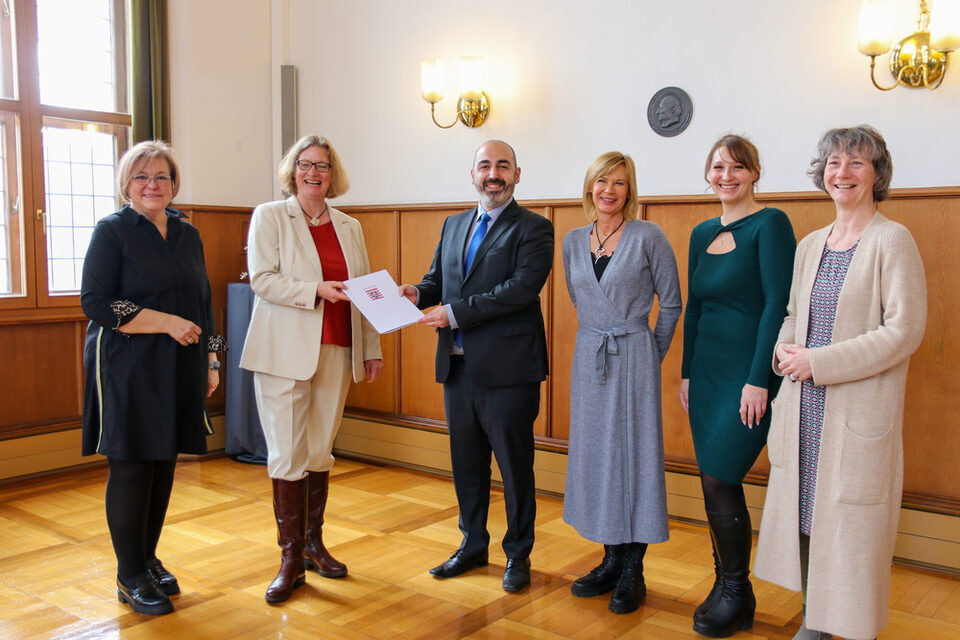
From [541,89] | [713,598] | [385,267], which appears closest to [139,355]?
[713,598]

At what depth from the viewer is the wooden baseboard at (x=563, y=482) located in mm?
3541

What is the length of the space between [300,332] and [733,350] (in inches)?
60.9

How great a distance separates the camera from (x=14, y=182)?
4.77 metres

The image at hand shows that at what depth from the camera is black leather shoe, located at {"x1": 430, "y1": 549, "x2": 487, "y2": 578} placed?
11.1ft

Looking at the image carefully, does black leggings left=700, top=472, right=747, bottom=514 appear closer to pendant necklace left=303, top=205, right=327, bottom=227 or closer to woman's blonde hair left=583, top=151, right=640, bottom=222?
woman's blonde hair left=583, top=151, right=640, bottom=222

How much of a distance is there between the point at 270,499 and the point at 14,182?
234 cm

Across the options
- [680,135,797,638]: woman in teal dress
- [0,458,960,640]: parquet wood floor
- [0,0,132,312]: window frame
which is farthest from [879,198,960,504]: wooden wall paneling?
[0,0,132,312]: window frame

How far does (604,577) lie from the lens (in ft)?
10.5

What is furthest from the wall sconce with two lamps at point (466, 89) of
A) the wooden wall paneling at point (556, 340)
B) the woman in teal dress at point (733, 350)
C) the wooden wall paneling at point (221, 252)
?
the woman in teal dress at point (733, 350)

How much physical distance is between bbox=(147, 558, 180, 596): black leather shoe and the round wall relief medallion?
120 inches

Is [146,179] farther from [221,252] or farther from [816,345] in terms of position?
[221,252]

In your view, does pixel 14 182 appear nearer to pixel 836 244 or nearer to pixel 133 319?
pixel 133 319

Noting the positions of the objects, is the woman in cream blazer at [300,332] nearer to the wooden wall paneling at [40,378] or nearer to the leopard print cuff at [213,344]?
the leopard print cuff at [213,344]

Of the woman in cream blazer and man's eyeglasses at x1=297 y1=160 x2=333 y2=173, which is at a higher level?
man's eyeglasses at x1=297 y1=160 x2=333 y2=173
